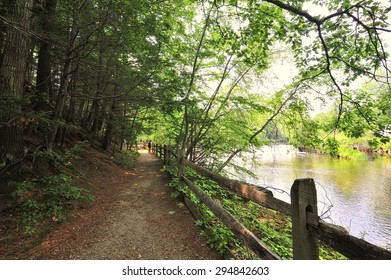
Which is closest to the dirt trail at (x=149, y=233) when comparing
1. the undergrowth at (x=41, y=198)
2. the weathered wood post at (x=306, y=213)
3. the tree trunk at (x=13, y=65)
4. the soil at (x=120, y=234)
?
the soil at (x=120, y=234)

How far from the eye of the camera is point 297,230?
5.82 feet

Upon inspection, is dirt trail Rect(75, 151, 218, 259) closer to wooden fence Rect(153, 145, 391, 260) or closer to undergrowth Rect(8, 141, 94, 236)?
undergrowth Rect(8, 141, 94, 236)

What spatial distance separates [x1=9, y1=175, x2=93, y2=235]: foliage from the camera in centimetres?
376

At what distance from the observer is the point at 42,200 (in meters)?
4.25

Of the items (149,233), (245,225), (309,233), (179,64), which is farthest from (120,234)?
(179,64)

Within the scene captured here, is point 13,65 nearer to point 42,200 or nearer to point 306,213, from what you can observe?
point 42,200

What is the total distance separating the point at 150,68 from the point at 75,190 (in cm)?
368

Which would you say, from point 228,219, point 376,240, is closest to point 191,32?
point 228,219

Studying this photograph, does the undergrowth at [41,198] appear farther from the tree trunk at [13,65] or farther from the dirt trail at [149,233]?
the dirt trail at [149,233]

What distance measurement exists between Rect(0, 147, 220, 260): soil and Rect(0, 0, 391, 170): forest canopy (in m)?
1.67

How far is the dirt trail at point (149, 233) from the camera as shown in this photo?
3.38 metres

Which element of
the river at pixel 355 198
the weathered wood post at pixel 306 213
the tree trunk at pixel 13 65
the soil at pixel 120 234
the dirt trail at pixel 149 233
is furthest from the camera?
the river at pixel 355 198

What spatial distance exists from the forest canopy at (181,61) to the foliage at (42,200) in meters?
0.68

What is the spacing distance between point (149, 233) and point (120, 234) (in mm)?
550
